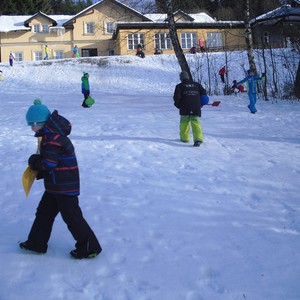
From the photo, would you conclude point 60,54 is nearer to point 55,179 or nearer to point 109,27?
point 109,27

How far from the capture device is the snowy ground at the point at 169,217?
10.3 ft

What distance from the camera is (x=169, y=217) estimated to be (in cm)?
449

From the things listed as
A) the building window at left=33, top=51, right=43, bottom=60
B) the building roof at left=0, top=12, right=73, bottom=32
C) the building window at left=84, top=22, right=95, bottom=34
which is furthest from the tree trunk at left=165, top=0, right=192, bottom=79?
the building window at left=33, top=51, right=43, bottom=60

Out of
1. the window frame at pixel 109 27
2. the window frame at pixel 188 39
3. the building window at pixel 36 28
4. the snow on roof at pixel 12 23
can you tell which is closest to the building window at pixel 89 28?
the window frame at pixel 109 27

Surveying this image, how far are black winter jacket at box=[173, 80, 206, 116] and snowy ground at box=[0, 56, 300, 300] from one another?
2.56ft

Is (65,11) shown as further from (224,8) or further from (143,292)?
(143,292)

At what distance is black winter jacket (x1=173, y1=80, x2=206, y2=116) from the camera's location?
25.8 feet

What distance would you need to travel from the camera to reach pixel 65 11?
61.8 m

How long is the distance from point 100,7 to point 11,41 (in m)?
11.2

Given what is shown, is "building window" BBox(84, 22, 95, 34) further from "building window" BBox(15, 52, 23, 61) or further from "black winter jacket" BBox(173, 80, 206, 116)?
"black winter jacket" BBox(173, 80, 206, 116)

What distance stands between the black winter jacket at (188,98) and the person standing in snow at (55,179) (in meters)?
4.67

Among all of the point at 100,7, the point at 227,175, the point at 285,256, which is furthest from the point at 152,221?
the point at 100,7

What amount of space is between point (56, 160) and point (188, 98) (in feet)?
16.3

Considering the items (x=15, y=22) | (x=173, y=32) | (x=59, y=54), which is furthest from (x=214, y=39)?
(x=173, y=32)
